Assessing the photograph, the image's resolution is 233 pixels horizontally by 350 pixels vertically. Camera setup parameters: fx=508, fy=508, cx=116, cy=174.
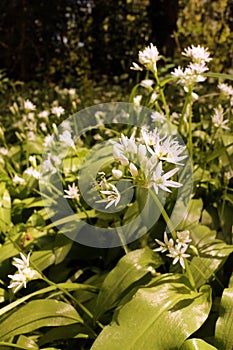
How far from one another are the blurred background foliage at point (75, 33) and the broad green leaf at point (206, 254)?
11.4 ft

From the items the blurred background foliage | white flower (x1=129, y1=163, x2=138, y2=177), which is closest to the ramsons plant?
white flower (x1=129, y1=163, x2=138, y2=177)

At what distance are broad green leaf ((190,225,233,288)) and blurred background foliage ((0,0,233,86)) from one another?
11.4 feet

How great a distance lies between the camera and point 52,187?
6.01 ft

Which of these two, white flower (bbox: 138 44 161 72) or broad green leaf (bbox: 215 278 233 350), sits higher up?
white flower (bbox: 138 44 161 72)

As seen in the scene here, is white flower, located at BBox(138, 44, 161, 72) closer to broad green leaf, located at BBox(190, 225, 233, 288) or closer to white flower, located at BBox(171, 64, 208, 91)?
white flower, located at BBox(171, 64, 208, 91)

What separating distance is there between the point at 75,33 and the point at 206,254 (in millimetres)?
4413

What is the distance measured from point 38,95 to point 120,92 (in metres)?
0.77

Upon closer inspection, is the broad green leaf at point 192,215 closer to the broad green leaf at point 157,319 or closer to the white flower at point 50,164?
the broad green leaf at point 157,319

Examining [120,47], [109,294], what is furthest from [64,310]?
[120,47]

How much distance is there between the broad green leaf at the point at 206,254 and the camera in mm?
1283

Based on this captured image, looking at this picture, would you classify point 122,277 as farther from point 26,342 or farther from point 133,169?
point 133,169

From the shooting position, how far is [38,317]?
4.20 ft

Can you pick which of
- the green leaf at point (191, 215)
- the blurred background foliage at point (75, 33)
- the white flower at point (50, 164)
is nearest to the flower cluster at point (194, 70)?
the green leaf at point (191, 215)

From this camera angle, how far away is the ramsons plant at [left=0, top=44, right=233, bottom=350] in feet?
3.51
